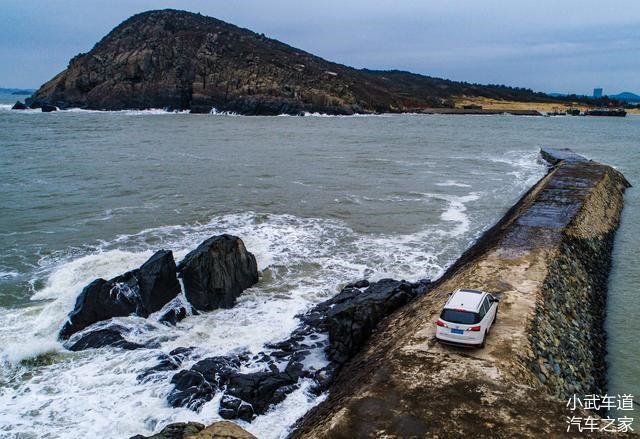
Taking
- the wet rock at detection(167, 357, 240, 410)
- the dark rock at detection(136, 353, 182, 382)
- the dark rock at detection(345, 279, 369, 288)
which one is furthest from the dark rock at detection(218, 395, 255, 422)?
the dark rock at detection(345, 279, 369, 288)

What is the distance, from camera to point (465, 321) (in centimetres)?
1367

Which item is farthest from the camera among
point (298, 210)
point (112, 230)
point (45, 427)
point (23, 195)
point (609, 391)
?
point (23, 195)

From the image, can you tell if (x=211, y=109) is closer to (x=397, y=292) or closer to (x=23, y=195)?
(x=23, y=195)

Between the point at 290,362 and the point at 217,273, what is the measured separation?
20.4 feet

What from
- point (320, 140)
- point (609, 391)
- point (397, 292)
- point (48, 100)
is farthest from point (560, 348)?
point (48, 100)

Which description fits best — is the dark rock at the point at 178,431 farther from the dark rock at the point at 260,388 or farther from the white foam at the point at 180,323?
the dark rock at the point at 260,388

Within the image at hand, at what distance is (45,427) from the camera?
1316 cm

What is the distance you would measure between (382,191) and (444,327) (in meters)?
27.3

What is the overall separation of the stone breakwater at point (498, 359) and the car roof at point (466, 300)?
1226 mm

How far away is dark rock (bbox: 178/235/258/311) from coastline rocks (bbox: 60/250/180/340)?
2.77 feet

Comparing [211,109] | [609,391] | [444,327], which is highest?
[211,109]

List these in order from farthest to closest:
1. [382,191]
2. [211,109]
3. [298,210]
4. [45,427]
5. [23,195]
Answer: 1. [211,109]
2. [382,191]
3. [23,195]
4. [298,210]
5. [45,427]

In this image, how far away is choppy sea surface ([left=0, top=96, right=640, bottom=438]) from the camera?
14695mm

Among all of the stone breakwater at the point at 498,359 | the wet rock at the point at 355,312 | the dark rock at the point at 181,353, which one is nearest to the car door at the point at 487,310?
the stone breakwater at the point at 498,359
